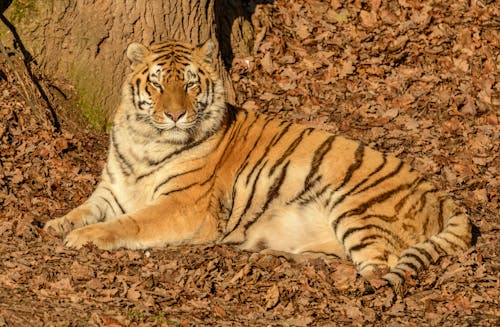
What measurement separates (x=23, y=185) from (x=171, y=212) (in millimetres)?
1435

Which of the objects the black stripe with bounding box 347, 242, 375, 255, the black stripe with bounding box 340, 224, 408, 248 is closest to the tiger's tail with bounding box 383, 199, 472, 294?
the black stripe with bounding box 340, 224, 408, 248

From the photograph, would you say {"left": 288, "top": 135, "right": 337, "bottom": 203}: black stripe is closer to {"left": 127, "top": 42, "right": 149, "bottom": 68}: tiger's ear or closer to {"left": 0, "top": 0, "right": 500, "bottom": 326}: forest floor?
{"left": 0, "top": 0, "right": 500, "bottom": 326}: forest floor

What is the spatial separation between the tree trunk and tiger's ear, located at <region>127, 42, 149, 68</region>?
1194 mm

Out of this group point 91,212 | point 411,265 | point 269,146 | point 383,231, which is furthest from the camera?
point 269,146

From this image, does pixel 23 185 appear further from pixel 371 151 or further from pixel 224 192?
pixel 371 151

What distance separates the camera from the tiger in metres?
6.32

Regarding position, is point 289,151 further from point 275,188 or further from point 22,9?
point 22,9

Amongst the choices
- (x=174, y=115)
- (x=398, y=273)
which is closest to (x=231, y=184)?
(x=174, y=115)

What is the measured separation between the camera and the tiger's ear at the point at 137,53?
6.68 meters

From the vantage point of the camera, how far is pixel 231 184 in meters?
6.82

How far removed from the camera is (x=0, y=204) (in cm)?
656

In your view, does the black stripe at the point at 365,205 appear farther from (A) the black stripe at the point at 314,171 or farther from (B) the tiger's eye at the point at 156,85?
(B) the tiger's eye at the point at 156,85

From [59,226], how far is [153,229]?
29.8 inches

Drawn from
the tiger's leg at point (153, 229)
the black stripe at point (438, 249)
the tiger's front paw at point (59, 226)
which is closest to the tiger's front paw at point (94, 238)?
the tiger's leg at point (153, 229)
